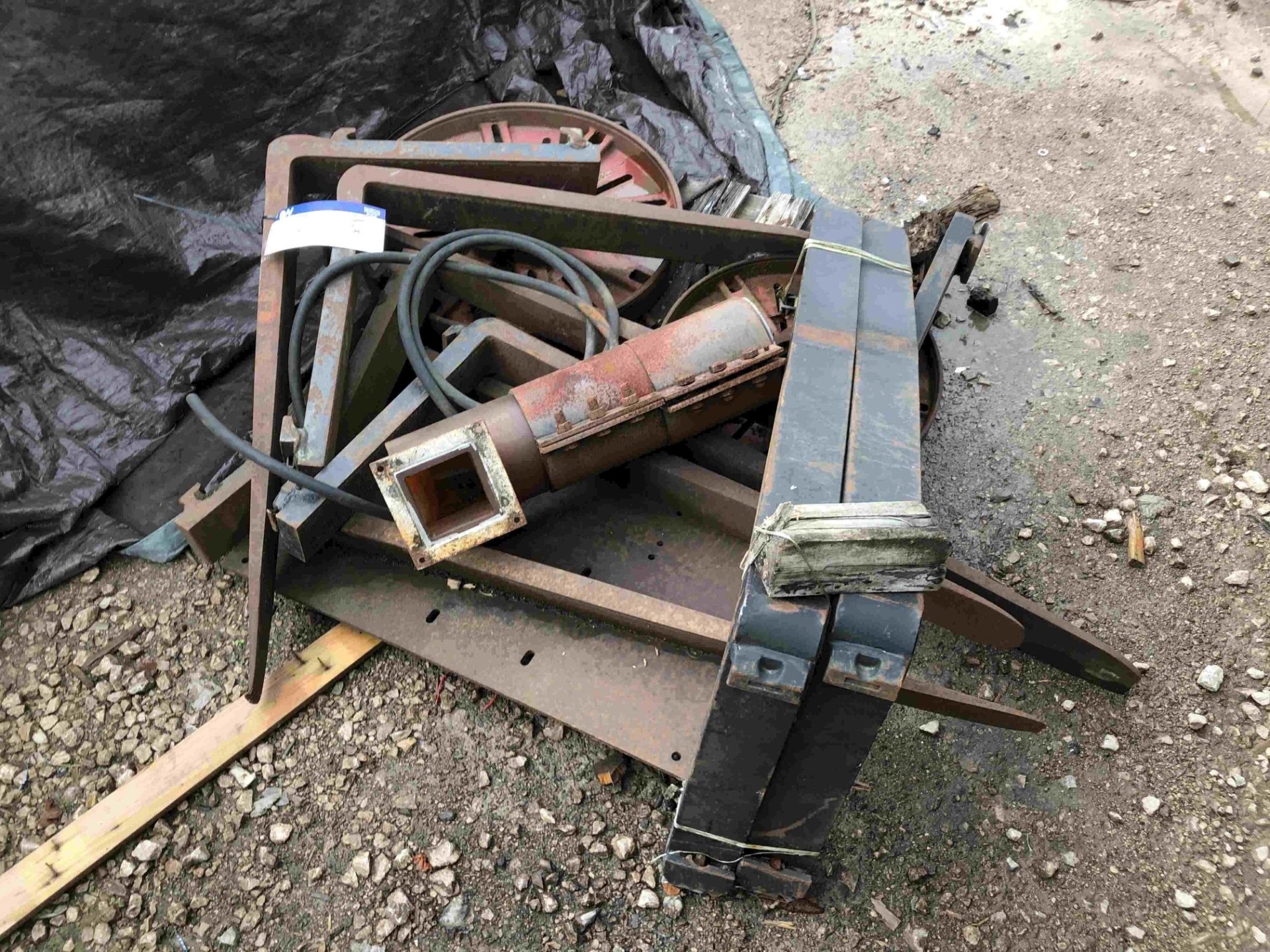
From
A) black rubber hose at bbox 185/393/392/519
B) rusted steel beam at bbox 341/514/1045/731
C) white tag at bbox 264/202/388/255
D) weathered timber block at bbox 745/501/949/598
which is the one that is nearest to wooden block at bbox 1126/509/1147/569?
rusted steel beam at bbox 341/514/1045/731

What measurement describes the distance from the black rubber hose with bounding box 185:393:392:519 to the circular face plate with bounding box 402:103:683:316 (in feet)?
5.71

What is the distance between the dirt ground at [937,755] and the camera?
2.20 meters

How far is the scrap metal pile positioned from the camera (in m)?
1.65

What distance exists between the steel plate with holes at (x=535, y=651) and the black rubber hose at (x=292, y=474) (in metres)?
0.35

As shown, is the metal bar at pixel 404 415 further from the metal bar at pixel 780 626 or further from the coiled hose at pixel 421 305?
the metal bar at pixel 780 626

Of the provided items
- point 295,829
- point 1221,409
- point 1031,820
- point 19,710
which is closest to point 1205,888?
point 1031,820

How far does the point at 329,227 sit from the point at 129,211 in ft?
3.86

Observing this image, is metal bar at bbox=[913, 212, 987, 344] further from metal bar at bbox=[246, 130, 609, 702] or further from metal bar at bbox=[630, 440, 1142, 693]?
metal bar at bbox=[246, 130, 609, 702]

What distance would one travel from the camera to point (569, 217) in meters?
2.74

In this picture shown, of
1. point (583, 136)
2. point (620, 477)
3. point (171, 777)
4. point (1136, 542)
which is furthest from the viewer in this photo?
point (583, 136)

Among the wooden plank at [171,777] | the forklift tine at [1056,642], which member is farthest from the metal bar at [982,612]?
the wooden plank at [171,777]

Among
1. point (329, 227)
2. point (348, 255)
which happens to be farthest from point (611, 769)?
point (329, 227)

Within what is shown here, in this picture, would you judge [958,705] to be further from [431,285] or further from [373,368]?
[431,285]

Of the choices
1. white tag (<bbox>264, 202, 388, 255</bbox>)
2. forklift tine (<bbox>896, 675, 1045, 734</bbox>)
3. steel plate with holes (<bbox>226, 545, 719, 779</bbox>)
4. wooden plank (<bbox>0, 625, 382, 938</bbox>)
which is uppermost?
white tag (<bbox>264, 202, 388, 255</bbox>)
